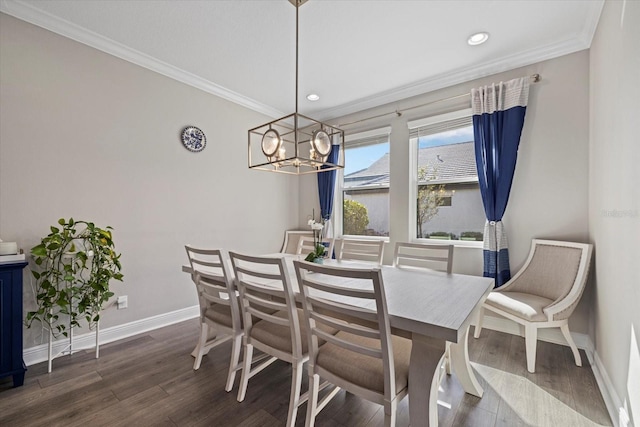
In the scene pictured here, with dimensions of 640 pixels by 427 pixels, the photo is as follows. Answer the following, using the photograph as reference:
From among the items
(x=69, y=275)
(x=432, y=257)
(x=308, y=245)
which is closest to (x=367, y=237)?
(x=308, y=245)

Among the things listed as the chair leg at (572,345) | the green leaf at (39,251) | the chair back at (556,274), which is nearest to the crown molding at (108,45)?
the green leaf at (39,251)

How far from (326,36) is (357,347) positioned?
8.21 ft

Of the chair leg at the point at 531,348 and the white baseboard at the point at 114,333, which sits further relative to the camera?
the white baseboard at the point at 114,333

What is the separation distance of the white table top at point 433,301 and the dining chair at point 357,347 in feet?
0.38

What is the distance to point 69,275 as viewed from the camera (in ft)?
7.08

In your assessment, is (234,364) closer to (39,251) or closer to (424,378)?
(424,378)

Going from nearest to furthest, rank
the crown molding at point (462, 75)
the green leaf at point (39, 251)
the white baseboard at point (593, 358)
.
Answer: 1. the white baseboard at point (593, 358)
2. the green leaf at point (39, 251)
3. the crown molding at point (462, 75)

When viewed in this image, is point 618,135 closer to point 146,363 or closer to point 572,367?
point 572,367

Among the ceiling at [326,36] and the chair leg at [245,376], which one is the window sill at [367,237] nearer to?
the ceiling at [326,36]

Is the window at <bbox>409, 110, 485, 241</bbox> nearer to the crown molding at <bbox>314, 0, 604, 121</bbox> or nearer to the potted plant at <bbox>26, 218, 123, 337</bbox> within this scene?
the crown molding at <bbox>314, 0, 604, 121</bbox>

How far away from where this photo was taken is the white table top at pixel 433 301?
1.09m

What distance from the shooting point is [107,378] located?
2.01 metres

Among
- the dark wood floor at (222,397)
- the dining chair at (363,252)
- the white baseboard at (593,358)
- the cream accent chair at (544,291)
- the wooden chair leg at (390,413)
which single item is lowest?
the dark wood floor at (222,397)

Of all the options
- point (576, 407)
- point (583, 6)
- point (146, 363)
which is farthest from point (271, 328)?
point (583, 6)
